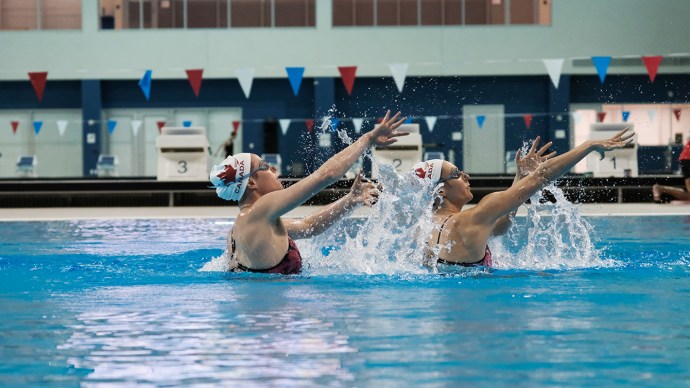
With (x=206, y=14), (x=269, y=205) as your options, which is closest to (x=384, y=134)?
(x=269, y=205)

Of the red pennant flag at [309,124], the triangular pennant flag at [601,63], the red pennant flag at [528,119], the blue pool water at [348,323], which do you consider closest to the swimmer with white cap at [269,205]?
the blue pool water at [348,323]

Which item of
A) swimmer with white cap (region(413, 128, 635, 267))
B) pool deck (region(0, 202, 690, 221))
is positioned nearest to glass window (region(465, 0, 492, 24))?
pool deck (region(0, 202, 690, 221))

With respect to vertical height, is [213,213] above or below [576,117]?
below

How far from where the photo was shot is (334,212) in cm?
662

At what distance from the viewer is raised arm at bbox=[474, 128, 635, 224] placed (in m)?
6.01

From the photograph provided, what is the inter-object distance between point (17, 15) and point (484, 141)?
13791mm

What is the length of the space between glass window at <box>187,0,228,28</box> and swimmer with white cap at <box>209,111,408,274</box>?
2549cm

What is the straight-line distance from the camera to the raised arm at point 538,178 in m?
6.01

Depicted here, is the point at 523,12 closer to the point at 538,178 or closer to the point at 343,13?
the point at 343,13

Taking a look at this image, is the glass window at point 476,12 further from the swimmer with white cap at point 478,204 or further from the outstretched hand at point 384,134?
the outstretched hand at point 384,134

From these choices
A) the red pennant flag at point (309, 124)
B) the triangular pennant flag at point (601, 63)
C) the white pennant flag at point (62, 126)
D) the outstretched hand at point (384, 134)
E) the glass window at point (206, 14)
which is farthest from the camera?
the glass window at point (206, 14)

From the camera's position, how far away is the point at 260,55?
31.0 m

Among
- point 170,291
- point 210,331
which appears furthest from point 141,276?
point 210,331

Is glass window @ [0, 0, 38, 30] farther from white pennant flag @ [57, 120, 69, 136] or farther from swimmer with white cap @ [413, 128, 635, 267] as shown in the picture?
swimmer with white cap @ [413, 128, 635, 267]
